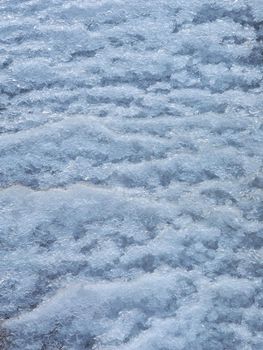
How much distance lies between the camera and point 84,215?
1.52m

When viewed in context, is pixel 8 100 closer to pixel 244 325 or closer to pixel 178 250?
pixel 178 250

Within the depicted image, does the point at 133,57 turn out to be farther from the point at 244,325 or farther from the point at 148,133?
the point at 244,325

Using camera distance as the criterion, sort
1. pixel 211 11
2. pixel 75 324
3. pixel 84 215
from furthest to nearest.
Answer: pixel 211 11
pixel 84 215
pixel 75 324

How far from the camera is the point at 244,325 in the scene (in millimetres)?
1423

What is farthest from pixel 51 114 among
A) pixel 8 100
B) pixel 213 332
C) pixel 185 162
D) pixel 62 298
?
pixel 213 332

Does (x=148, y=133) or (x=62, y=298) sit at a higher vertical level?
(x=148, y=133)

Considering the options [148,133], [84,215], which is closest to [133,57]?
[148,133]

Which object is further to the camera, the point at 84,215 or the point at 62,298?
the point at 84,215

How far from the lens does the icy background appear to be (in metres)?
1.42

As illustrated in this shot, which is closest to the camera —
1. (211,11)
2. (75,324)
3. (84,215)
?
(75,324)

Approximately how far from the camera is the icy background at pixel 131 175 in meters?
1.42

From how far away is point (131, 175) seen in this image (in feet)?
5.18

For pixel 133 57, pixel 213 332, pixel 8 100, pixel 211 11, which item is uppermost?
pixel 211 11

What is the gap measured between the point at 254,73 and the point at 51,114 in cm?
61
